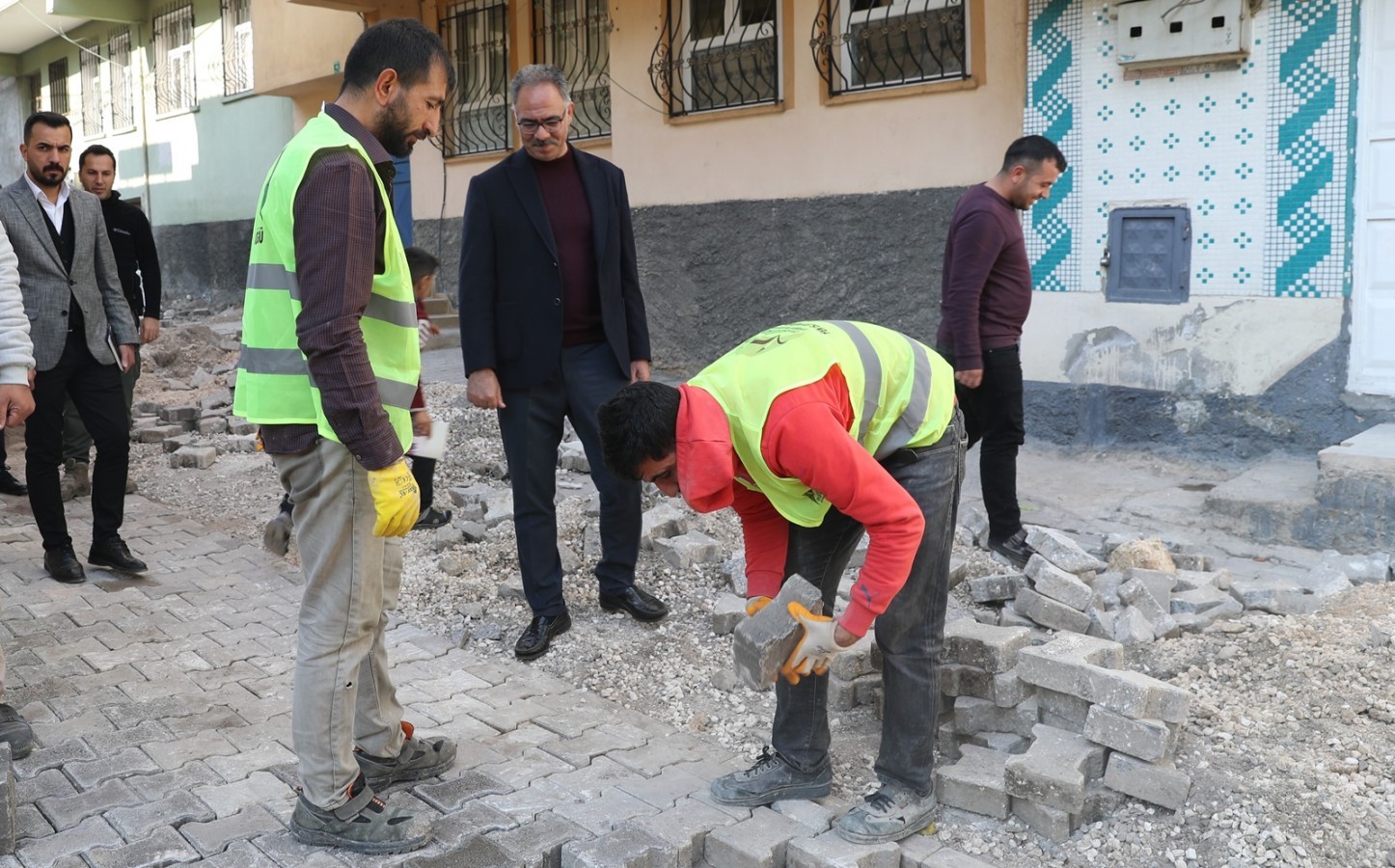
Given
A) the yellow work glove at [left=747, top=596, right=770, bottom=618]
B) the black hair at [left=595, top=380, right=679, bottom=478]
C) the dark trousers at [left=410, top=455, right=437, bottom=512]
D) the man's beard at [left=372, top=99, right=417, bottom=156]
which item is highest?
the man's beard at [left=372, top=99, right=417, bottom=156]

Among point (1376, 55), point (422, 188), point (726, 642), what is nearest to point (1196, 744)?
point (726, 642)

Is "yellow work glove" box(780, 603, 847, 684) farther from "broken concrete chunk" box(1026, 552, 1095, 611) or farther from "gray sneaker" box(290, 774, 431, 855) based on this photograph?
"broken concrete chunk" box(1026, 552, 1095, 611)

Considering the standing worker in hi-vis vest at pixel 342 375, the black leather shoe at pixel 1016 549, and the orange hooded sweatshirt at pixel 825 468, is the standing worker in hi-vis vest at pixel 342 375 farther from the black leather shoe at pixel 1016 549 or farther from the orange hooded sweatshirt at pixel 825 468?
the black leather shoe at pixel 1016 549

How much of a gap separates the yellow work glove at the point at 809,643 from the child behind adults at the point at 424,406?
1.55 m

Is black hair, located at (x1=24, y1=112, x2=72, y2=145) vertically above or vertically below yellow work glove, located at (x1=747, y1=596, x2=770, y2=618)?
above

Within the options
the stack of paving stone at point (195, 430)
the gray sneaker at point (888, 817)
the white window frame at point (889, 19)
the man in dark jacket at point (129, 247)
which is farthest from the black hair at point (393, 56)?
the stack of paving stone at point (195, 430)

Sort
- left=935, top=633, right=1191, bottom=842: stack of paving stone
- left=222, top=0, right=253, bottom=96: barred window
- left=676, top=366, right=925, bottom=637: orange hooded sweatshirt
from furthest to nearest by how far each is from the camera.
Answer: left=222, top=0, right=253, bottom=96: barred window
left=935, top=633, right=1191, bottom=842: stack of paving stone
left=676, top=366, right=925, bottom=637: orange hooded sweatshirt

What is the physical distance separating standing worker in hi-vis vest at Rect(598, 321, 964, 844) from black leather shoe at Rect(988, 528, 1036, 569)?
2302mm

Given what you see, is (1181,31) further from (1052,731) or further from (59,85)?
(59,85)

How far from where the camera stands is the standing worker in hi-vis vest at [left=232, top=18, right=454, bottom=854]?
2.95m

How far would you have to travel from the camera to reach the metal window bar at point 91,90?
74.2ft

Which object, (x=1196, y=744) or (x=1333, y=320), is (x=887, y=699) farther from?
(x=1333, y=320)

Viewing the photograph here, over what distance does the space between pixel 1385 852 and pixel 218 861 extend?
9.64 ft

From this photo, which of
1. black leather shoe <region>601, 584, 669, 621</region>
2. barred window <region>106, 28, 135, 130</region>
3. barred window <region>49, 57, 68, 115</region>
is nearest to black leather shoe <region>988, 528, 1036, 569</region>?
black leather shoe <region>601, 584, 669, 621</region>
